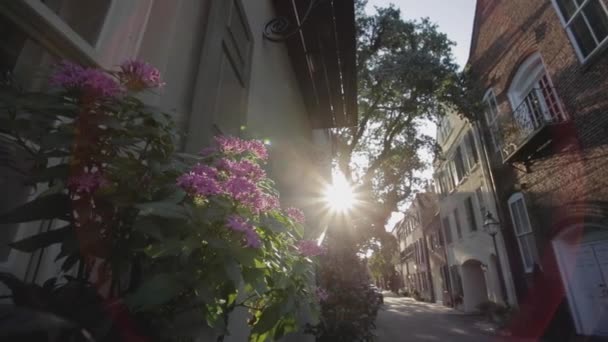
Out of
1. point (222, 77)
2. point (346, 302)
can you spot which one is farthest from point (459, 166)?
point (222, 77)

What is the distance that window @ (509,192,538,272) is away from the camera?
10.6 meters

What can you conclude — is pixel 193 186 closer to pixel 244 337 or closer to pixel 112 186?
pixel 112 186

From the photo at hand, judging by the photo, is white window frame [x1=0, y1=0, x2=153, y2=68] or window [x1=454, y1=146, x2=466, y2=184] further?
window [x1=454, y1=146, x2=466, y2=184]

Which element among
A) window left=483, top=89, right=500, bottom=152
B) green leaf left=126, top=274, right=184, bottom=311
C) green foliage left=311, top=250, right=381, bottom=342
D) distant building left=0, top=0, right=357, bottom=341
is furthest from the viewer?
window left=483, top=89, right=500, bottom=152

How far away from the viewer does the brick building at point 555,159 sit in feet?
25.5

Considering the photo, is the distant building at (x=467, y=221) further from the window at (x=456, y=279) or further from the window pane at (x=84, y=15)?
the window pane at (x=84, y=15)

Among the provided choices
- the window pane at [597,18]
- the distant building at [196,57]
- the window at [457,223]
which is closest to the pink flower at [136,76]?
the distant building at [196,57]

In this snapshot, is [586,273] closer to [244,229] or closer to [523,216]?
[523,216]

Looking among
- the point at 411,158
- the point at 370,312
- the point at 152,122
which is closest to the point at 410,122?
the point at 411,158

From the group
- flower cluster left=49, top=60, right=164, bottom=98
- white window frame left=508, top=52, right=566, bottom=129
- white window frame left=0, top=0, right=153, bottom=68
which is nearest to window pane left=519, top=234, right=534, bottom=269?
white window frame left=508, top=52, right=566, bottom=129

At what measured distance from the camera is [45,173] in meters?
0.77

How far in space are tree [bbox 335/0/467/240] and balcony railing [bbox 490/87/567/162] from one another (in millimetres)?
1702

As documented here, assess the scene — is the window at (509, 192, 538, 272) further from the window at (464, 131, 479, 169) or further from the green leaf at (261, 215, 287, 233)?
the green leaf at (261, 215, 287, 233)

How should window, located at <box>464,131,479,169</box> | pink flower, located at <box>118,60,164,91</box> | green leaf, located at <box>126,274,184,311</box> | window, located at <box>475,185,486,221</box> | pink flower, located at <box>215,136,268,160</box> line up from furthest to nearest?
1. window, located at <box>464,131,479,169</box>
2. window, located at <box>475,185,486,221</box>
3. pink flower, located at <box>215,136,268,160</box>
4. pink flower, located at <box>118,60,164,91</box>
5. green leaf, located at <box>126,274,184,311</box>
